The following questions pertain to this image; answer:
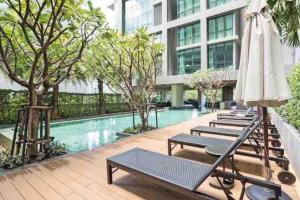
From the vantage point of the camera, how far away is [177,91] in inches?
965

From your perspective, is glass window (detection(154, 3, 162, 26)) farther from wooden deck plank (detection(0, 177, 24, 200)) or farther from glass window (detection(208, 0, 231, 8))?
wooden deck plank (detection(0, 177, 24, 200))

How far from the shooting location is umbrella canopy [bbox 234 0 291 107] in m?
2.07

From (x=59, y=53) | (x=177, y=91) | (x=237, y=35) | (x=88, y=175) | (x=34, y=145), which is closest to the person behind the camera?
(x=88, y=175)

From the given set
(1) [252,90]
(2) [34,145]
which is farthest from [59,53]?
(1) [252,90]

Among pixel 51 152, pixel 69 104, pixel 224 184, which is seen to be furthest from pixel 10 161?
pixel 69 104

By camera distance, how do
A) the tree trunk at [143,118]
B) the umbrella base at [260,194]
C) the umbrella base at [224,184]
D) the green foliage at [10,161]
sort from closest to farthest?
the umbrella base at [260,194] → the umbrella base at [224,184] → the green foliage at [10,161] → the tree trunk at [143,118]

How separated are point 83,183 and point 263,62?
2962mm

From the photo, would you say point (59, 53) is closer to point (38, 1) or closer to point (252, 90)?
point (38, 1)

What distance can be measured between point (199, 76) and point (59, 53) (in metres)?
13.2

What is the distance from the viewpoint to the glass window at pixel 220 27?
797 inches

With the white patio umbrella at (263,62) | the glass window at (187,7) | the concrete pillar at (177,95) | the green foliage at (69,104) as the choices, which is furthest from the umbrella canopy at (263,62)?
the glass window at (187,7)

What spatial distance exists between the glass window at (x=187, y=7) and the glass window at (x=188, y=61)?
14.1 feet

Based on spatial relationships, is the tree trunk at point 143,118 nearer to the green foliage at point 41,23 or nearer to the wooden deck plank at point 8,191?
the green foliage at point 41,23

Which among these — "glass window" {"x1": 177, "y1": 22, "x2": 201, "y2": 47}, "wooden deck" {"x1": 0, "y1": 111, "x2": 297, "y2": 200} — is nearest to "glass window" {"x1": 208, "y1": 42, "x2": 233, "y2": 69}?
"glass window" {"x1": 177, "y1": 22, "x2": 201, "y2": 47}
